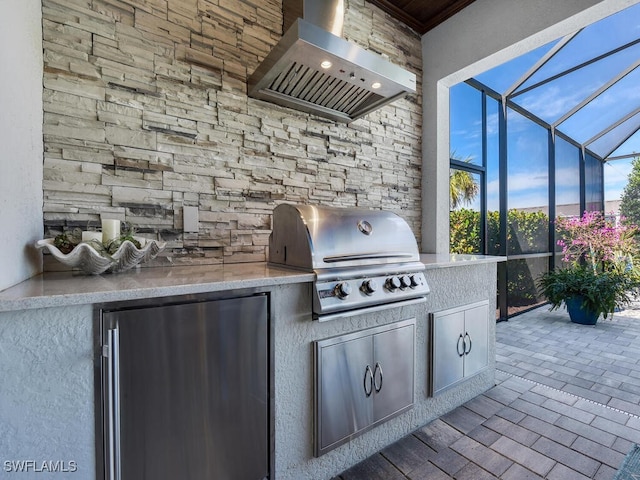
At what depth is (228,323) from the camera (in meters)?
1.22

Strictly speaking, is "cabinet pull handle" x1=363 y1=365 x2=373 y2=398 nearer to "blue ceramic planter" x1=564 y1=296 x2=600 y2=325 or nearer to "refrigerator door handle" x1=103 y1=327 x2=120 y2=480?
"refrigerator door handle" x1=103 y1=327 x2=120 y2=480

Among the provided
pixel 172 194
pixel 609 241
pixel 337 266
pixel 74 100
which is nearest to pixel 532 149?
pixel 609 241

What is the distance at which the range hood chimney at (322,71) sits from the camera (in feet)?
5.26

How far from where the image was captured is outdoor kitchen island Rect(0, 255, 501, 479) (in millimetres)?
905

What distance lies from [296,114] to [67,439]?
6.94 ft

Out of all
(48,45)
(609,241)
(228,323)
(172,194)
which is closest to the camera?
(228,323)

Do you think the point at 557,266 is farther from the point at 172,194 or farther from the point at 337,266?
the point at 172,194

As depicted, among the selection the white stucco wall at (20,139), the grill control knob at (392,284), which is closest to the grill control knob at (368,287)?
the grill control knob at (392,284)

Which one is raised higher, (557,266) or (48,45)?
(48,45)

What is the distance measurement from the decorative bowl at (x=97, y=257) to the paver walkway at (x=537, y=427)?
58.4 inches

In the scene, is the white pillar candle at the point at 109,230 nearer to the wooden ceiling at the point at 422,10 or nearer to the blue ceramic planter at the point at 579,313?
the wooden ceiling at the point at 422,10

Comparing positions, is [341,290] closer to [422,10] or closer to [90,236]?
[90,236]

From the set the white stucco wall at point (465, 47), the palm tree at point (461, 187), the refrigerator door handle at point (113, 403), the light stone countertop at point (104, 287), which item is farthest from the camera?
the palm tree at point (461, 187)

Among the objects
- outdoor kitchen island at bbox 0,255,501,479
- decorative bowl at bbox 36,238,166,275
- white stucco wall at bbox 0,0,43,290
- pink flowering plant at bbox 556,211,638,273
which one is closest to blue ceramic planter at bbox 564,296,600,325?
pink flowering plant at bbox 556,211,638,273
